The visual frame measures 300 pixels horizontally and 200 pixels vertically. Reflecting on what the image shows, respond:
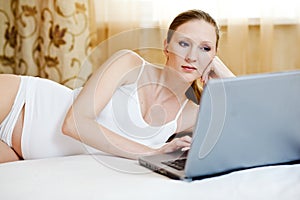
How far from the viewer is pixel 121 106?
1646mm

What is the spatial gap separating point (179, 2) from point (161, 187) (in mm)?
1785

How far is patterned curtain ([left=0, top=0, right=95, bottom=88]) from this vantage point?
2904 millimetres

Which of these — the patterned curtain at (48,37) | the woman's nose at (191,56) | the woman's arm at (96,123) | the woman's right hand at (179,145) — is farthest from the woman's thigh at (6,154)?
the patterned curtain at (48,37)

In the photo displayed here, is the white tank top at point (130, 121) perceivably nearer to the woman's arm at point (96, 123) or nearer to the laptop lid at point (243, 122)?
the woman's arm at point (96, 123)

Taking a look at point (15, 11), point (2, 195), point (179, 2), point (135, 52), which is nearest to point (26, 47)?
point (15, 11)

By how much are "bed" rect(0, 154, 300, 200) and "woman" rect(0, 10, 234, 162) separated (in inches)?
7.1

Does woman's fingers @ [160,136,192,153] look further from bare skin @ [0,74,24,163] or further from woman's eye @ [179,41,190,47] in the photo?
bare skin @ [0,74,24,163]

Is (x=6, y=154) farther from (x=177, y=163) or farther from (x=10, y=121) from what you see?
(x=177, y=163)

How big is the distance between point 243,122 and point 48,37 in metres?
1.97

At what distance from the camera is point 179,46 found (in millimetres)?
1566

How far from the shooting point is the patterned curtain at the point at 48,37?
2904 mm

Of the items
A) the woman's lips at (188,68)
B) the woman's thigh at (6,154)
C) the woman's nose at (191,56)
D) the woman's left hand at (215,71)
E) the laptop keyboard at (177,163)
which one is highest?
the woman's nose at (191,56)

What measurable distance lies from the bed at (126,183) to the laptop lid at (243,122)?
1.5 inches

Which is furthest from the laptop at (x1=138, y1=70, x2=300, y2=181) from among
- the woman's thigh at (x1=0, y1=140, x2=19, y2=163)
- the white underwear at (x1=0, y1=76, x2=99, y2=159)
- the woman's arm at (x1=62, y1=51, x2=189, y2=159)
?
the woman's thigh at (x1=0, y1=140, x2=19, y2=163)
